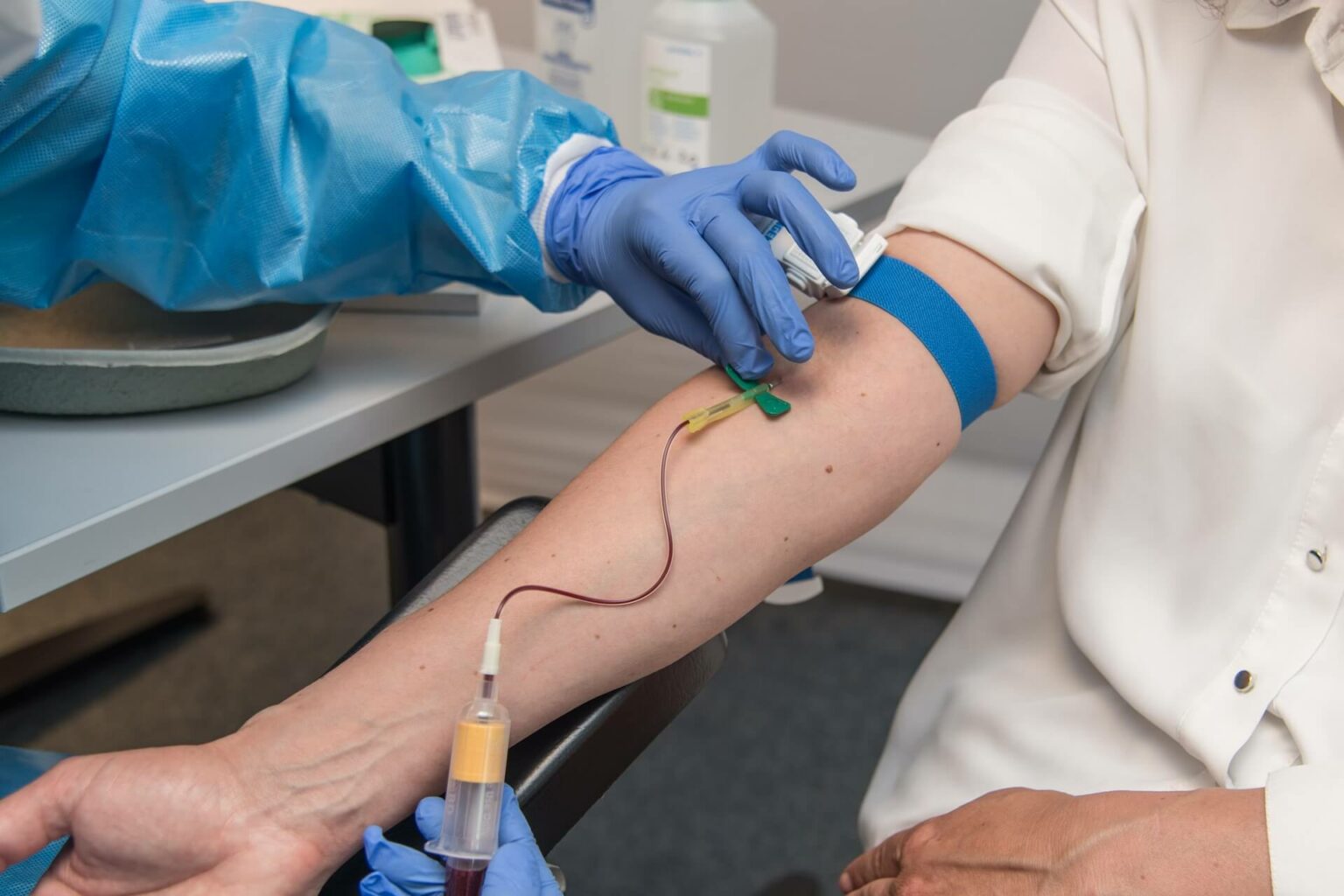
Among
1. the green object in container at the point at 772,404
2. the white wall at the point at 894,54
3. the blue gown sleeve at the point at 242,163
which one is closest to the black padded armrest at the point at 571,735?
the green object in container at the point at 772,404

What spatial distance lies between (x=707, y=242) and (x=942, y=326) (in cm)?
17

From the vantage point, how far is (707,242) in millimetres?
835

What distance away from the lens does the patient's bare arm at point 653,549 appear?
0.68 m

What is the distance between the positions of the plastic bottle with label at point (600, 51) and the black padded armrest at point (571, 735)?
2.57ft

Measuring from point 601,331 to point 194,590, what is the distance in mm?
1314

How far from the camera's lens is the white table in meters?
0.73

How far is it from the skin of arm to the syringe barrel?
0.09m

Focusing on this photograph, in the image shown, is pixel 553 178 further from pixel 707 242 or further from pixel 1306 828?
pixel 1306 828

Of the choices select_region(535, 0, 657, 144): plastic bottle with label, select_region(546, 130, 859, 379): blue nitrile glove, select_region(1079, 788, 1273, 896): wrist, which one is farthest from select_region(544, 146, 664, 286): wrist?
select_region(1079, 788, 1273, 896): wrist

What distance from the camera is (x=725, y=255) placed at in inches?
31.9

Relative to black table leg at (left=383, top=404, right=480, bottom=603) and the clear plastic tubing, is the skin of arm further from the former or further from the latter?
black table leg at (left=383, top=404, right=480, bottom=603)

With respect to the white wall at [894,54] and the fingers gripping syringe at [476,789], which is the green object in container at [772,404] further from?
the white wall at [894,54]

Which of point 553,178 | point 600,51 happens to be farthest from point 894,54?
point 553,178

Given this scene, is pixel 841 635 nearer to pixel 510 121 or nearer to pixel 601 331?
pixel 601 331
